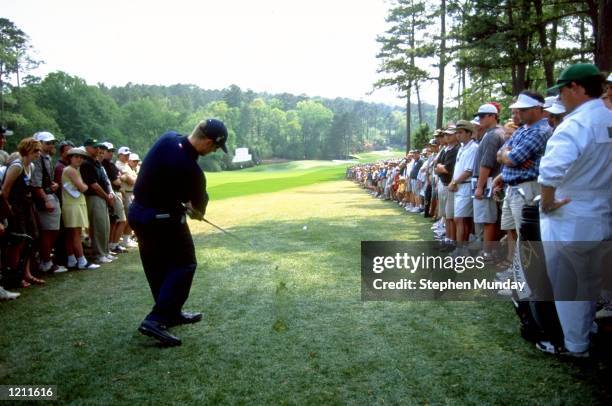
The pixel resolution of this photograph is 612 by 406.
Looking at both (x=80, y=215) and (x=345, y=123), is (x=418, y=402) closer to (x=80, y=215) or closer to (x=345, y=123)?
(x=80, y=215)

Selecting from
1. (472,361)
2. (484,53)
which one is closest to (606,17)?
(484,53)

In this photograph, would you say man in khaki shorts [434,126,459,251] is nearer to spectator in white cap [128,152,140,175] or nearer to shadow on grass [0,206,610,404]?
shadow on grass [0,206,610,404]

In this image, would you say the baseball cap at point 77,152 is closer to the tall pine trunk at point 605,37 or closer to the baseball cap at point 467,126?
the baseball cap at point 467,126

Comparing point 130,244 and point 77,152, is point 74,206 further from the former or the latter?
point 130,244

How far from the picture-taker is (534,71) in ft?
73.9

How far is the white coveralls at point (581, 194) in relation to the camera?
347cm

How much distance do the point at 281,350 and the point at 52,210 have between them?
5.06m

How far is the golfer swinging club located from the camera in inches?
172

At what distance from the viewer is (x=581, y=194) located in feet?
11.6

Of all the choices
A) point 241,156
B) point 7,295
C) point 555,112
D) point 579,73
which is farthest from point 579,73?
point 241,156

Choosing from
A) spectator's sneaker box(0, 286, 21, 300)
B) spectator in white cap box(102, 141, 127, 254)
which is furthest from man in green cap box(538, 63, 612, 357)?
spectator in white cap box(102, 141, 127, 254)

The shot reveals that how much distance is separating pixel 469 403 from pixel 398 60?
30.6 meters

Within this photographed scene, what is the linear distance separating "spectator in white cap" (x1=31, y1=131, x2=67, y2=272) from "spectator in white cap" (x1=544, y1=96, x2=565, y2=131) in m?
6.73

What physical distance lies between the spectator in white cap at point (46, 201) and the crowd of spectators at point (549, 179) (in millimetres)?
5968
